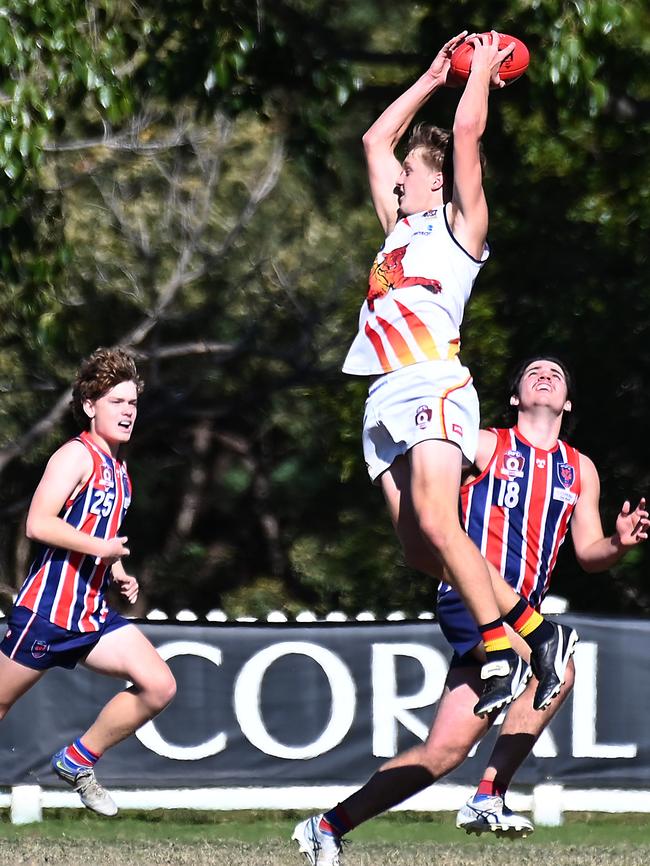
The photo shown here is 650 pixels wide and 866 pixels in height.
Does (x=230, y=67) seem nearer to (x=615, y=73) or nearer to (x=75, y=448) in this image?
(x=615, y=73)

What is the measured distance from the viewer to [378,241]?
1188 cm

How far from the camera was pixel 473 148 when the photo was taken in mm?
4590

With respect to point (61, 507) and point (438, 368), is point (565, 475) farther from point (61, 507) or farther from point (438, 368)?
point (61, 507)

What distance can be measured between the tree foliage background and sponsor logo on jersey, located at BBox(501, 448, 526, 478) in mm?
2462

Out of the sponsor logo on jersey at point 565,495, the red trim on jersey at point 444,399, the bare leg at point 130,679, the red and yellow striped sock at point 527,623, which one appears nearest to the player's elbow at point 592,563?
the sponsor logo on jersey at point 565,495

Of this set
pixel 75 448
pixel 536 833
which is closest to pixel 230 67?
pixel 75 448

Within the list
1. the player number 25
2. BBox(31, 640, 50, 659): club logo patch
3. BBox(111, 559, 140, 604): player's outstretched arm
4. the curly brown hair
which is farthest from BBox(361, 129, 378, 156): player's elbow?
BBox(31, 640, 50, 659): club logo patch

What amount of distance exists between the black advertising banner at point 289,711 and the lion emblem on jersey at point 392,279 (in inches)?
133

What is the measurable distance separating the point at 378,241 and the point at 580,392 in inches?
88.4

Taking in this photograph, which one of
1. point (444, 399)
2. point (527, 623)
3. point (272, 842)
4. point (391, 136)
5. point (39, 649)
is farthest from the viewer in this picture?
point (272, 842)

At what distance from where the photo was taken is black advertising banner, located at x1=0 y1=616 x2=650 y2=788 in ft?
25.8

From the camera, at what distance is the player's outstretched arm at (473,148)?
4570mm

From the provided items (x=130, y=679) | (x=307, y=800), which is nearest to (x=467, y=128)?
(x=130, y=679)

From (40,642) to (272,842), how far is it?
6.01 feet
